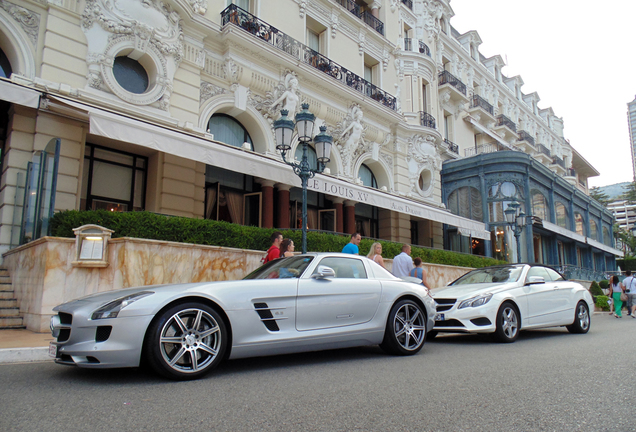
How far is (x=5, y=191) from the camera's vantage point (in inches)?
376

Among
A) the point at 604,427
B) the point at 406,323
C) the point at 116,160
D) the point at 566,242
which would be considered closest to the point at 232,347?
the point at 406,323

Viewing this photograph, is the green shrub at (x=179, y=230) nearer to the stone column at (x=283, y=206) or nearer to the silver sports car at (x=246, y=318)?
the stone column at (x=283, y=206)

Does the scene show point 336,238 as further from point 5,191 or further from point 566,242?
point 566,242

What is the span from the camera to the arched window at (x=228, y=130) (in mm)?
14109

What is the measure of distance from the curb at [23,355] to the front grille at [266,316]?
9.09ft

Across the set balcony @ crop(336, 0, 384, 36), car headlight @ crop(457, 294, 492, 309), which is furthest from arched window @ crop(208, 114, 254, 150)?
car headlight @ crop(457, 294, 492, 309)

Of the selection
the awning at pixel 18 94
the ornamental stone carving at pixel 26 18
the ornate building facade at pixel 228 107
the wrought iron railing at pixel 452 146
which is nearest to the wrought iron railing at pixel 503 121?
the ornate building facade at pixel 228 107

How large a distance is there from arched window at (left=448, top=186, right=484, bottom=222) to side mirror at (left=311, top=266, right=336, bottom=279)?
744 inches

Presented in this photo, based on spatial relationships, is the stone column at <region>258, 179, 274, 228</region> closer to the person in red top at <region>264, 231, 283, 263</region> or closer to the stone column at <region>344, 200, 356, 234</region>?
the stone column at <region>344, 200, 356, 234</region>

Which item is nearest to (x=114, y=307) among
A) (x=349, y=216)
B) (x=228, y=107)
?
(x=228, y=107)

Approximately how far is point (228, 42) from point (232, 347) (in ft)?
37.6

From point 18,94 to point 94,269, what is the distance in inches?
154

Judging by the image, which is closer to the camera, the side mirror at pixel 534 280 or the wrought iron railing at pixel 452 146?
the side mirror at pixel 534 280

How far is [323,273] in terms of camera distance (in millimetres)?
5074
